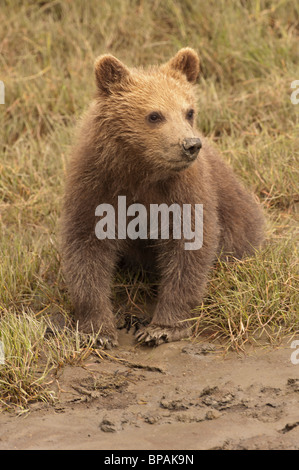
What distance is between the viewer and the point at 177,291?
559cm

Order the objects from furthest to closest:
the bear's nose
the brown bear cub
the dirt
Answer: the brown bear cub < the bear's nose < the dirt

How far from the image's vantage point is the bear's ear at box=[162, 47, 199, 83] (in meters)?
5.62

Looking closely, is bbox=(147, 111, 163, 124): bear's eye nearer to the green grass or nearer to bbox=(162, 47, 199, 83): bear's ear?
bbox=(162, 47, 199, 83): bear's ear

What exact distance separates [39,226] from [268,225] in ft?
6.35

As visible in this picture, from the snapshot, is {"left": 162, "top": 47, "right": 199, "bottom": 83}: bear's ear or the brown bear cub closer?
the brown bear cub

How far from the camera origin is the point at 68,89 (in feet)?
27.3

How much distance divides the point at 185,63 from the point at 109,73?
0.60 meters

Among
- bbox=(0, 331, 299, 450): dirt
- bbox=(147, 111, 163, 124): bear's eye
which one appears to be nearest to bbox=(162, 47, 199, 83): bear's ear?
bbox=(147, 111, 163, 124): bear's eye

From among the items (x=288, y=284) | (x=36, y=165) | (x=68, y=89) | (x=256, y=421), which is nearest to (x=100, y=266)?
(x=288, y=284)

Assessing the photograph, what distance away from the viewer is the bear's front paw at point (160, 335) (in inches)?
218

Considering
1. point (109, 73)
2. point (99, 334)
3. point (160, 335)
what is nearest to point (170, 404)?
point (160, 335)

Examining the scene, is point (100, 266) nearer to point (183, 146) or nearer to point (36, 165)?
point (183, 146)

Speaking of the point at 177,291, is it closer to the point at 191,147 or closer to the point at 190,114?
the point at 191,147

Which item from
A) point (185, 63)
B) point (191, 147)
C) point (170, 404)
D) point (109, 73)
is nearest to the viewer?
point (170, 404)
